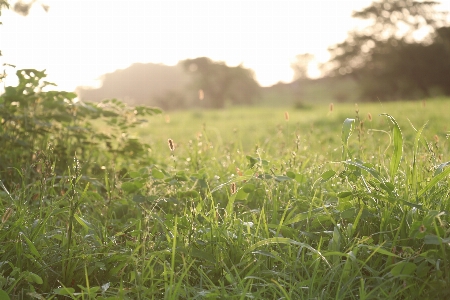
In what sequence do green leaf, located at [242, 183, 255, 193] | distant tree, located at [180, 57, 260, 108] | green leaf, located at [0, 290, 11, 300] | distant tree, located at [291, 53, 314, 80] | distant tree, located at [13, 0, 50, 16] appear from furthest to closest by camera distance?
distant tree, located at [291, 53, 314, 80] < distant tree, located at [180, 57, 260, 108] < distant tree, located at [13, 0, 50, 16] < green leaf, located at [242, 183, 255, 193] < green leaf, located at [0, 290, 11, 300]

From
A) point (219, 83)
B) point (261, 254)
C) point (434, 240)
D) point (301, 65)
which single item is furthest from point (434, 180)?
point (301, 65)

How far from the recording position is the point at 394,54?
96.0ft

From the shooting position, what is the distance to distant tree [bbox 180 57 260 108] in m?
40.6

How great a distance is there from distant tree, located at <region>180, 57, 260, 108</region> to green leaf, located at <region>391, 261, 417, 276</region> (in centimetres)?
3838

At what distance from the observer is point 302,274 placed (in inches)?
75.9

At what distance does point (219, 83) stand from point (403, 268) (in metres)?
39.7

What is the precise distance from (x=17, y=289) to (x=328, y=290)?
1214 millimetres

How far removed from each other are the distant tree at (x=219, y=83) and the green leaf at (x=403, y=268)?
38.4 meters

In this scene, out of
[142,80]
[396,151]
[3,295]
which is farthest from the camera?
[142,80]

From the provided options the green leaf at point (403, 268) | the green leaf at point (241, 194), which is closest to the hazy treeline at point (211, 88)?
the green leaf at point (241, 194)

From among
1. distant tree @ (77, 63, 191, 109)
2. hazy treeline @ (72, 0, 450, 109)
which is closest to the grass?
hazy treeline @ (72, 0, 450, 109)

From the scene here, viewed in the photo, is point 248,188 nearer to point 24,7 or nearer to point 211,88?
point 24,7

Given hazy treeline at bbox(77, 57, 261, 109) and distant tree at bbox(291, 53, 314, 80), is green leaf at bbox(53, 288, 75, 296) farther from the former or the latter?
distant tree at bbox(291, 53, 314, 80)

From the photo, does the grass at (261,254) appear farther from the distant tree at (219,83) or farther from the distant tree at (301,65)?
the distant tree at (301,65)
